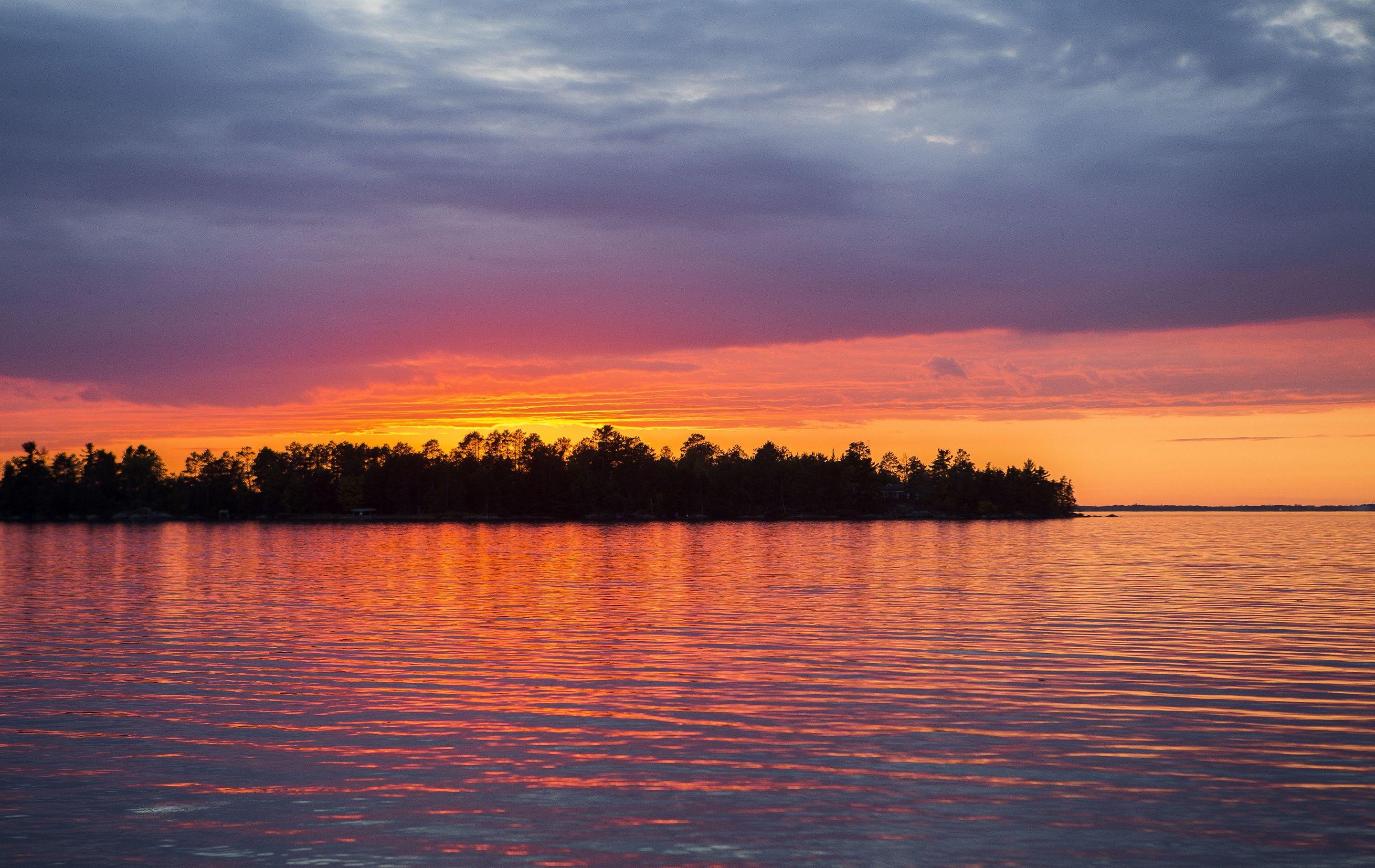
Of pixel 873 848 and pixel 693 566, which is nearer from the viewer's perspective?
pixel 873 848

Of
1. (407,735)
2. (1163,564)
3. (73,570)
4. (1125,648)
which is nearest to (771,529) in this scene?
(1163,564)

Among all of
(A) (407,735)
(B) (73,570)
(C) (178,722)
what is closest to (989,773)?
(A) (407,735)

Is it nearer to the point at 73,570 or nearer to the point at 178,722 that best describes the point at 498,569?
the point at 73,570

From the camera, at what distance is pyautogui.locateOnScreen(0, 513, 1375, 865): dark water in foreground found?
12.8 meters

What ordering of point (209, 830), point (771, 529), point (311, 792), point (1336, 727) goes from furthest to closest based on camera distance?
1. point (771, 529)
2. point (1336, 727)
3. point (311, 792)
4. point (209, 830)

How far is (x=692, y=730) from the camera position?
18844 millimetres

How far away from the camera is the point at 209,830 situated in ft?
43.2

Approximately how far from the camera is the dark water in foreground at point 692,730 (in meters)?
12.8

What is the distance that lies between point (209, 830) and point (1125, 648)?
2532 cm

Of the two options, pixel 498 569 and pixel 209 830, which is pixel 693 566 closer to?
pixel 498 569

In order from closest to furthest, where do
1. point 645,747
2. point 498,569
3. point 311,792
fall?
point 311,792 → point 645,747 → point 498,569

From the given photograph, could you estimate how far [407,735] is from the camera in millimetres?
18625

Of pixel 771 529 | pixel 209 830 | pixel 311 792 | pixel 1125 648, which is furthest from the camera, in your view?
pixel 771 529

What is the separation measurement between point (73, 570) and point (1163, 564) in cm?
7866
